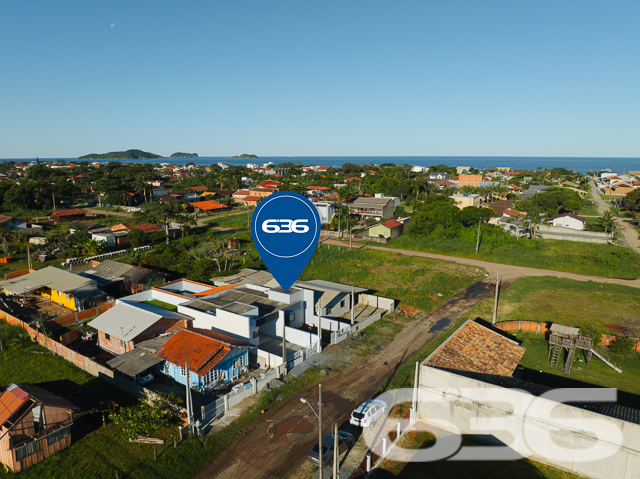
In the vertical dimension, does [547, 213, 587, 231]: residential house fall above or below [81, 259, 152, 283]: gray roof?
above

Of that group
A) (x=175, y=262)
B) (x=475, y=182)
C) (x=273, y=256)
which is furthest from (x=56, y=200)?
(x=475, y=182)

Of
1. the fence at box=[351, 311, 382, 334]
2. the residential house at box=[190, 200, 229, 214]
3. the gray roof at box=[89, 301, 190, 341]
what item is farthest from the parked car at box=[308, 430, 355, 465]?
the residential house at box=[190, 200, 229, 214]

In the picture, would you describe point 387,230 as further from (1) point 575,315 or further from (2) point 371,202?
(1) point 575,315

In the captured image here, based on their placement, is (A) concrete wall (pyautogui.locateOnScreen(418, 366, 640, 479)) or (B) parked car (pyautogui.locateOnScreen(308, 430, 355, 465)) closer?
(A) concrete wall (pyautogui.locateOnScreen(418, 366, 640, 479))

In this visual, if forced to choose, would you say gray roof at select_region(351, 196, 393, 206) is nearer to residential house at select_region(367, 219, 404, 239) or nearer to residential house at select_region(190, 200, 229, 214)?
residential house at select_region(367, 219, 404, 239)

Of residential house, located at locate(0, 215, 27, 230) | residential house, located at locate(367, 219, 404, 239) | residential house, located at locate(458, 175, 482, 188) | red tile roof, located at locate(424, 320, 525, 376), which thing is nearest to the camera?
red tile roof, located at locate(424, 320, 525, 376)

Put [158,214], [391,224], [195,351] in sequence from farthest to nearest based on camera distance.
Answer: [158,214]
[391,224]
[195,351]

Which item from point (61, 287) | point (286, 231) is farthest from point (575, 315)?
point (61, 287)
